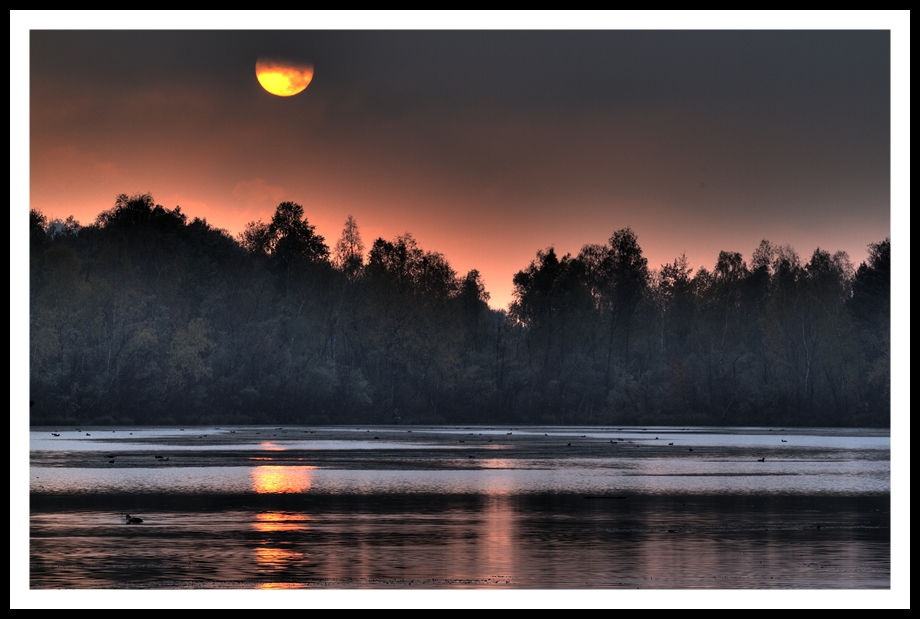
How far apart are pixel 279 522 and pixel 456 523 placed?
3565 mm

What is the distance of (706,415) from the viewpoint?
111500 mm

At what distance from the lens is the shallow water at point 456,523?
1791cm

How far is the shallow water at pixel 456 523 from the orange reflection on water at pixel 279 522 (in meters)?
0.04

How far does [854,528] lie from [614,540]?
5.24 metres

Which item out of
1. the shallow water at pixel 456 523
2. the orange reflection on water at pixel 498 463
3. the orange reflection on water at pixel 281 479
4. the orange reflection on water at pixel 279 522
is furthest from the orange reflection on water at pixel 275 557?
Answer: the orange reflection on water at pixel 498 463

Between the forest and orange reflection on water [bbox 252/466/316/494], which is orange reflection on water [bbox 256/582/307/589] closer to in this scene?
orange reflection on water [bbox 252/466/316/494]

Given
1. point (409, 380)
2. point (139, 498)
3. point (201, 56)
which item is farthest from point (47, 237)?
point (139, 498)

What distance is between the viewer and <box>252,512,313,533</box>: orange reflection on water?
2312 cm

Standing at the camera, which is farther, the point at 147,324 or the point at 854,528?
the point at 147,324

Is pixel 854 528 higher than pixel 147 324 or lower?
lower

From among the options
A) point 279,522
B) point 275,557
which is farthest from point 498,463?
point 275,557

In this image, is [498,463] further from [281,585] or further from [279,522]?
[281,585]

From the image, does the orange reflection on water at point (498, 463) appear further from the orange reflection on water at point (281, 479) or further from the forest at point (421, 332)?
the forest at point (421, 332)
